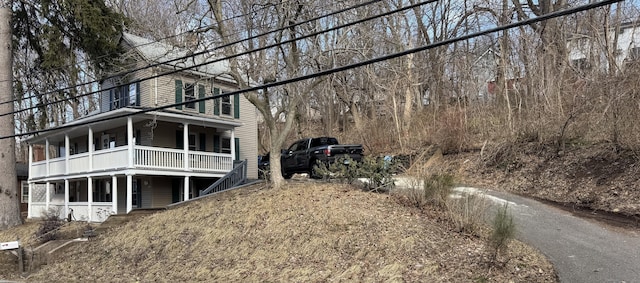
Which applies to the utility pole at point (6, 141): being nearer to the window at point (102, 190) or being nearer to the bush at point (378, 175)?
the window at point (102, 190)

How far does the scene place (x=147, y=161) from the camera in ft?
62.1

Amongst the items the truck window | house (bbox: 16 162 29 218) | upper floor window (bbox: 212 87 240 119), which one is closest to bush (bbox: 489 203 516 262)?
the truck window

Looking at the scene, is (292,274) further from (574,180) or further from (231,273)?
(574,180)

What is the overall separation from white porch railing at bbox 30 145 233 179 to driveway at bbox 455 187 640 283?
40.7 ft

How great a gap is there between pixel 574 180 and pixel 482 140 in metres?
5.95

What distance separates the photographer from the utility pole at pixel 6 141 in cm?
1998

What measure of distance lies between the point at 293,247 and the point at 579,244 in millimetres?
5813

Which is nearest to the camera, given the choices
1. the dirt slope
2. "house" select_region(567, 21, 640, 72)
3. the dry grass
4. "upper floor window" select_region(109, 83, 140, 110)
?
the dry grass

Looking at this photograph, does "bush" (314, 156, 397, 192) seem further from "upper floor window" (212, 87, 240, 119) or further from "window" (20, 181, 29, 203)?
"window" (20, 181, 29, 203)

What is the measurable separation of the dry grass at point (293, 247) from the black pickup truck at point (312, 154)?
459cm

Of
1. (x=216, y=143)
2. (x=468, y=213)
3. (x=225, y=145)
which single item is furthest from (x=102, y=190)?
(x=468, y=213)

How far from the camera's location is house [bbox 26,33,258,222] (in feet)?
63.5

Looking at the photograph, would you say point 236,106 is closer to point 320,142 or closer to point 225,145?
point 225,145

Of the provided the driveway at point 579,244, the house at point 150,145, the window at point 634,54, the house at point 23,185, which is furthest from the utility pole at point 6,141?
the window at point 634,54
